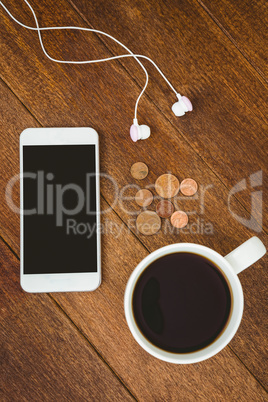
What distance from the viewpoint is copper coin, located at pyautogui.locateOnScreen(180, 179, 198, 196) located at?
1.97 ft

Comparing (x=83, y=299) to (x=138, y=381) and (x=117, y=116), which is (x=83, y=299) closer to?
(x=138, y=381)

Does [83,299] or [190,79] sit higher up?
[190,79]

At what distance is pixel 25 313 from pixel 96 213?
7.4 inches

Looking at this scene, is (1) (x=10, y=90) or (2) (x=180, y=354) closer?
(2) (x=180, y=354)

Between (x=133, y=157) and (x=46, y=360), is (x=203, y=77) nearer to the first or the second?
(x=133, y=157)

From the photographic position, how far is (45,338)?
0.59 m

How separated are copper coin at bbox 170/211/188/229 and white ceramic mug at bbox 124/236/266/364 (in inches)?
4.1

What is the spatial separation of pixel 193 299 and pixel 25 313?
26 centimetres

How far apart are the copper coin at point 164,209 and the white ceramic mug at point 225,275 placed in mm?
111


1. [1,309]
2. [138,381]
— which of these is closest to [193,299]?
[138,381]

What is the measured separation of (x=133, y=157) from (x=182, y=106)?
0.35 feet

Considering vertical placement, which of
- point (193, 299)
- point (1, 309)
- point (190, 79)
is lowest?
point (1, 309)

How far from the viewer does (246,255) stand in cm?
47

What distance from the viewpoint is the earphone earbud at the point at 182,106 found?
23.0 inches
